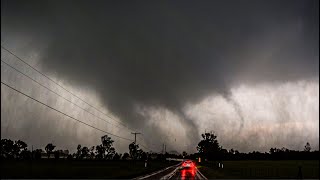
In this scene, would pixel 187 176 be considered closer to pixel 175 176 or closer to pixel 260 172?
pixel 175 176

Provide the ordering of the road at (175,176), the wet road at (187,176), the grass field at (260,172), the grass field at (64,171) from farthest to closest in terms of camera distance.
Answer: the grass field at (260,172) < the grass field at (64,171) < the road at (175,176) < the wet road at (187,176)

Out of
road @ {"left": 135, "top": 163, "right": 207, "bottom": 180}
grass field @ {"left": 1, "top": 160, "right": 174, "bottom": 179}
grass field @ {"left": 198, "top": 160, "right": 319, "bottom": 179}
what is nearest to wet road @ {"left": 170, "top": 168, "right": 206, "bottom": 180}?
road @ {"left": 135, "top": 163, "right": 207, "bottom": 180}

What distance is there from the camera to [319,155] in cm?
12962

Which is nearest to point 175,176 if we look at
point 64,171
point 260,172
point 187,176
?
point 187,176

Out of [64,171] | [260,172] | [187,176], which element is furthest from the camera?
[260,172]

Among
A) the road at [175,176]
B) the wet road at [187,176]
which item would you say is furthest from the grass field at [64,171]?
the wet road at [187,176]

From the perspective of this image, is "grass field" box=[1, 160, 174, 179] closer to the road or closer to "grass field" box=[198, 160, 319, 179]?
the road

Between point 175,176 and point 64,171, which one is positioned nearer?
point 175,176

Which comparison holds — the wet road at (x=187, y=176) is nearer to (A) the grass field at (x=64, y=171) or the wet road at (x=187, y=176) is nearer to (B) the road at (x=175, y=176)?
(B) the road at (x=175, y=176)

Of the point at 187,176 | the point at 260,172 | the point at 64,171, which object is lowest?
the point at 260,172

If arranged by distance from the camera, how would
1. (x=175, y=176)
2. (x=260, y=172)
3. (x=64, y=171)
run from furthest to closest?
(x=260, y=172) < (x=64, y=171) < (x=175, y=176)

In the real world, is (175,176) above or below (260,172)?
above

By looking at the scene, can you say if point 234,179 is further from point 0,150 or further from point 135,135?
point 0,150

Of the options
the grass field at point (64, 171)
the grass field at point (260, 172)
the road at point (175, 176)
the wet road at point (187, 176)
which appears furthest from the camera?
the grass field at point (260, 172)
